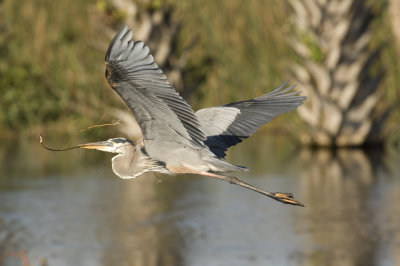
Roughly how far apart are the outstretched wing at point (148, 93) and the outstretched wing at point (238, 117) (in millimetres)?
542

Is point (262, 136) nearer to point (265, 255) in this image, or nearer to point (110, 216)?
point (110, 216)

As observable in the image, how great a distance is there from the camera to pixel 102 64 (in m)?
16.9

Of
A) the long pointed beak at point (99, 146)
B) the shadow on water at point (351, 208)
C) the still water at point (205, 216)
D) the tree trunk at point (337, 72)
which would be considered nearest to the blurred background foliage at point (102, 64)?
the tree trunk at point (337, 72)

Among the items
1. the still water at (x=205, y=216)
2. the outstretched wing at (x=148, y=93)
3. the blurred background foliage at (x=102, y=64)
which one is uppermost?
the blurred background foliage at (x=102, y=64)

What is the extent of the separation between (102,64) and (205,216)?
782 cm

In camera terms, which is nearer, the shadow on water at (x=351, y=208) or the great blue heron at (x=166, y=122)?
the great blue heron at (x=166, y=122)

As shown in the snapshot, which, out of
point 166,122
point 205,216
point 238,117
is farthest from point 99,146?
point 205,216

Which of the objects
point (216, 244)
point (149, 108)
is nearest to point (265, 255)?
point (216, 244)

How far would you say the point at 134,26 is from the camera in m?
15.4

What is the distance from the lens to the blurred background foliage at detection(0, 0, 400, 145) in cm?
1795

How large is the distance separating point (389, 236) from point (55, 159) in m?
7.97

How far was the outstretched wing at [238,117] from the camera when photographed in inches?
187

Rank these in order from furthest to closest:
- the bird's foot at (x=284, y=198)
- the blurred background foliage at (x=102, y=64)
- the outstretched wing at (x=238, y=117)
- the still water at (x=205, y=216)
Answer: the blurred background foliage at (x=102, y=64), the still water at (x=205, y=216), the outstretched wing at (x=238, y=117), the bird's foot at (x=284, y=198)

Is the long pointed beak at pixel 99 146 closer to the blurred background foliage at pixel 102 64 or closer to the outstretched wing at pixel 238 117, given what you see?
the outstretched wing at pixel 238 117
